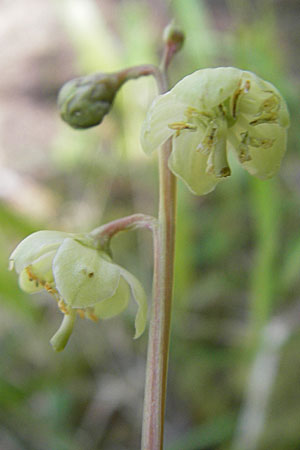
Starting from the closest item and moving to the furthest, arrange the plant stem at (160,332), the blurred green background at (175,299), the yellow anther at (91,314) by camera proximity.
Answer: the plant stem at (160,332)
the yellow anther at (91,314)
the blurred green background at (175,299)

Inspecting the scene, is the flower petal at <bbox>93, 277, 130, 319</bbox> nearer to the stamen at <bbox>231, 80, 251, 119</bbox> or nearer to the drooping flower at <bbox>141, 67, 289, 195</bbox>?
the drooping flower at <bbox>141, 67, 289, 195</bbox>

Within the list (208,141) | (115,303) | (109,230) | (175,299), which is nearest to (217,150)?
(208,141)

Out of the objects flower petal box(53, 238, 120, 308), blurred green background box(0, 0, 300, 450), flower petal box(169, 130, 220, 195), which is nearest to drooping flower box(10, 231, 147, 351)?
flower petal box(53, 238, 120, 308)

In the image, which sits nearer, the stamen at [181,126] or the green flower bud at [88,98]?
the stamen at [181,126]

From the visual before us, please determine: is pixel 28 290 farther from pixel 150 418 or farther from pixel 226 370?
pixel 226 370

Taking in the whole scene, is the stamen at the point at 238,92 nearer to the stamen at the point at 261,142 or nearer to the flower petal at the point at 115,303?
the stamen at the point at 261,142

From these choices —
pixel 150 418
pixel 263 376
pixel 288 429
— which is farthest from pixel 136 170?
pixel 150 418

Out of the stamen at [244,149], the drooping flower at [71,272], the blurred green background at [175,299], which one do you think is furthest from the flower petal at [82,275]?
the blurred green background at [175,299]
